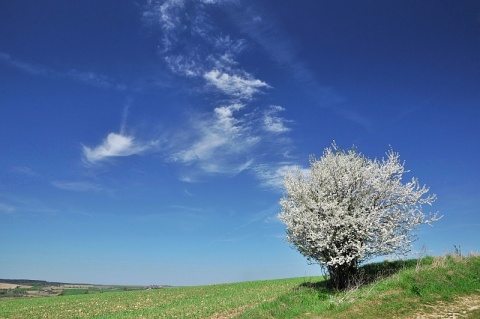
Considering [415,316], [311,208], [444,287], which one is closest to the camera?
[415,316]

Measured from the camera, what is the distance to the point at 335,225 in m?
26.9

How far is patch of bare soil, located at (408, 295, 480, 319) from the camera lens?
1834cm

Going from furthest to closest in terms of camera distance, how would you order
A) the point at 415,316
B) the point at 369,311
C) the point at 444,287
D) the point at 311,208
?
the point at 311,208
the point at 444,287
the point at 369,311
the point at 415,316

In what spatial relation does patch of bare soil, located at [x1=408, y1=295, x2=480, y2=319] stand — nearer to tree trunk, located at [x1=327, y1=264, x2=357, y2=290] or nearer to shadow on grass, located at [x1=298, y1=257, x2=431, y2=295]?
shadow on grass, located at [x1=298, y1=257, x2=431, y2=295]

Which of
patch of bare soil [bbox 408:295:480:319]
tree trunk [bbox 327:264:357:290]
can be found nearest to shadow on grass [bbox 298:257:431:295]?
tree trunk [bbox 327:264:357:290]

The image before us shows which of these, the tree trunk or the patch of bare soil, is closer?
the patch of bare soil

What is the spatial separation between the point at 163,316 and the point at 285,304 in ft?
37.8

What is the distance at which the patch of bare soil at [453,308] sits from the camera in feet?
60.2

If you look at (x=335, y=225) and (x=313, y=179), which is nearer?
(x=335, y=225)

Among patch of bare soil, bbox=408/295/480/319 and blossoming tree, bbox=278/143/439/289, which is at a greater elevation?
blossoming tree, bbox=278/143/439/289

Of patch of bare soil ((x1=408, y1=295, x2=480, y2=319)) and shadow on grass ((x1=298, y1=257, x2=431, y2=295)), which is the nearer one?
patch of bare soil ((x1=408, y1=295, x2=480, y2=319))

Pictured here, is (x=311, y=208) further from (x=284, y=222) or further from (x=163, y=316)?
(x=163, y=316)

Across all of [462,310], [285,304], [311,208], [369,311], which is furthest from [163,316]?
[462,310]

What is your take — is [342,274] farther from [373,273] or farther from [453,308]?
[453,308]
